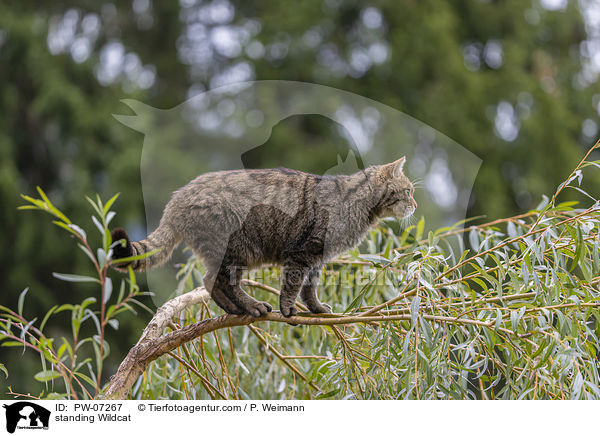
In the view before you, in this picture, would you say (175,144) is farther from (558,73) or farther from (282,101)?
(558,73)

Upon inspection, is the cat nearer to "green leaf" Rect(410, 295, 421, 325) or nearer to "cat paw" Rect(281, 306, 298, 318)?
"cat paw" Rect(281, 306, 298, 318)

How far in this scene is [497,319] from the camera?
1.06 meters

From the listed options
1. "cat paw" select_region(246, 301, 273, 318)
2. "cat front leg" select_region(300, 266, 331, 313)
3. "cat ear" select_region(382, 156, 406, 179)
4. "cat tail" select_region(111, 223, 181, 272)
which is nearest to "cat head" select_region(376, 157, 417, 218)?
"cat ear" select_region(382, 156, 406, 179)

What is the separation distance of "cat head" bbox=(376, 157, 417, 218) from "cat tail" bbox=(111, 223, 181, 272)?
1.54 ft

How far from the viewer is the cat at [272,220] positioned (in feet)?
4.12

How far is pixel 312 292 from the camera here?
1.42 metres

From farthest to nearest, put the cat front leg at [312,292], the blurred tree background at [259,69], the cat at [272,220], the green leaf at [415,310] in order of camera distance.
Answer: the blurred tree background at [259,69] → the cat front leg at [312,292] → the cat at [272,220] → the green leaf at [415,310]

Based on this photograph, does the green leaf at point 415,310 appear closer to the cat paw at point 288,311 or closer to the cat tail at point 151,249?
the cat paw at point 288,311

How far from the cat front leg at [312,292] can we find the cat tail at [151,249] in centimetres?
33

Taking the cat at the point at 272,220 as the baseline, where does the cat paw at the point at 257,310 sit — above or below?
below

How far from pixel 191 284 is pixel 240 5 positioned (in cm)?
258
